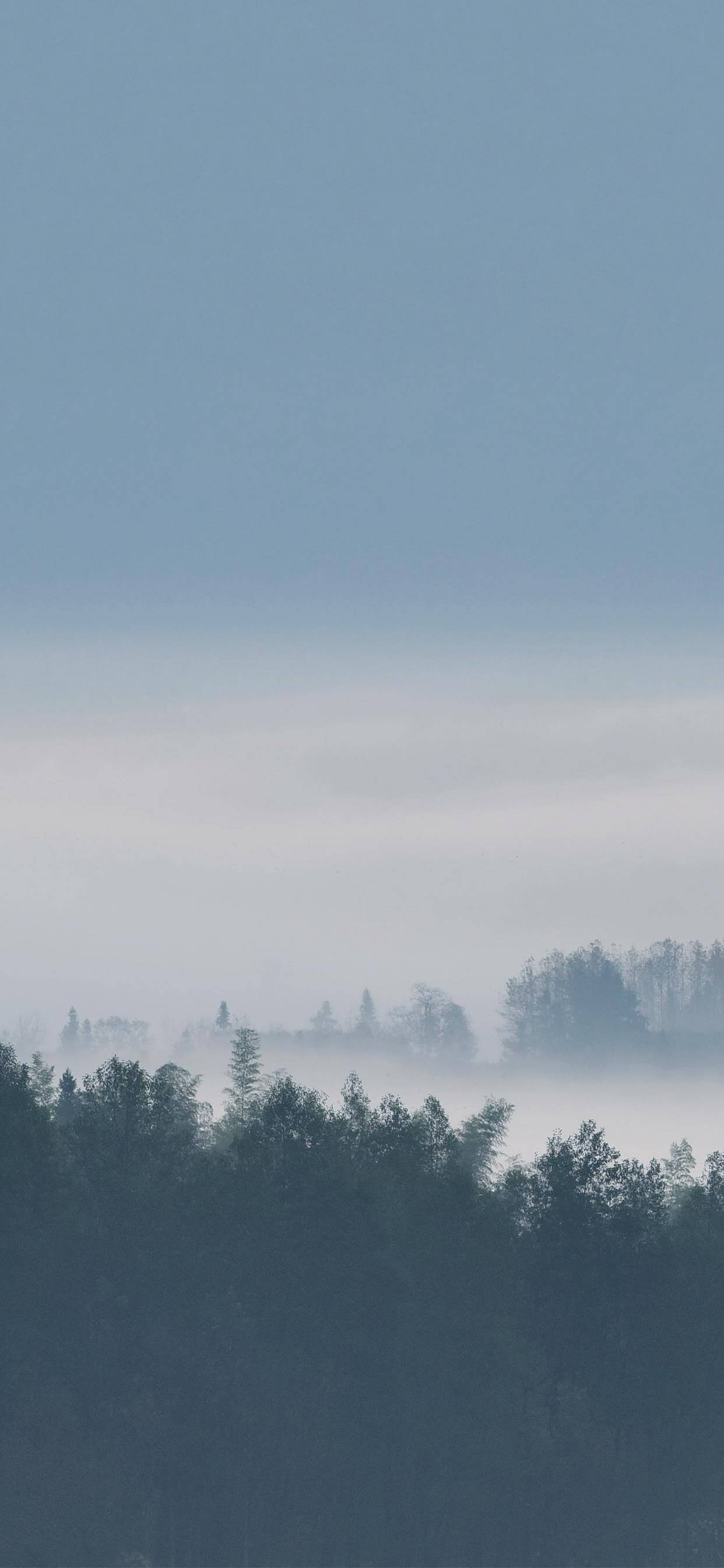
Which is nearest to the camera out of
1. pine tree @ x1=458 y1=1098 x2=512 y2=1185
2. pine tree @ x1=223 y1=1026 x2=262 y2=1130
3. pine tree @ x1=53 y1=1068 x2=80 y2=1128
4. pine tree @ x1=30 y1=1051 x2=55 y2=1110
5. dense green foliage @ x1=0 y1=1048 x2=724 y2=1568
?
dense green foliage @ x1=0 y1=1048 x2=724 y2=1568

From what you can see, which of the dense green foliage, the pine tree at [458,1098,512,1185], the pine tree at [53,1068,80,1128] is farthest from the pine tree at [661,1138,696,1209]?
the pine tree at [53,1068,80,1128]

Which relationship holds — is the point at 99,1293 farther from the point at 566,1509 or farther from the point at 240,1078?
the point at 240,1078

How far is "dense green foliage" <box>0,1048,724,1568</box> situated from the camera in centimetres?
7375

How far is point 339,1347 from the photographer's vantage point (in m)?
77.9

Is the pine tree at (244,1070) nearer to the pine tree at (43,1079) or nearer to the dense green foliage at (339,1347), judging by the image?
the pine tree at (43,1079)

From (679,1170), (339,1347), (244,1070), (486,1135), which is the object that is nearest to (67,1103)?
(244,1070)

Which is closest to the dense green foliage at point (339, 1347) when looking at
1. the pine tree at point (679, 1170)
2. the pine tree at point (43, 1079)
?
the pine tree at point (679, 1170)

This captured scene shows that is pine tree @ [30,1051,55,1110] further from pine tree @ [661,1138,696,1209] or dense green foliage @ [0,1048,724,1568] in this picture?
pine tree @ [661,1138,696,1209]

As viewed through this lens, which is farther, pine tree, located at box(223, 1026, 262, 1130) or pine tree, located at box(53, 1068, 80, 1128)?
pine tree, located at box(223, 1026, 262, 1130)

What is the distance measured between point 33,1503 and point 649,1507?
24966 mm

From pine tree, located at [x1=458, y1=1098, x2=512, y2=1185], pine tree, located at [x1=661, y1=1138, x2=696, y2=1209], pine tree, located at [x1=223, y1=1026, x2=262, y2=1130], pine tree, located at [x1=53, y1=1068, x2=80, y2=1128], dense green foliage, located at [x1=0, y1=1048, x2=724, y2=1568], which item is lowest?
dense green foliage, located at [x1=0, y1=1048, x2=724, y2=1568]

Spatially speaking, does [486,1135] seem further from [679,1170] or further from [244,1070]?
[244,1070]

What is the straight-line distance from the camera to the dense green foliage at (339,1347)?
73.8 metres

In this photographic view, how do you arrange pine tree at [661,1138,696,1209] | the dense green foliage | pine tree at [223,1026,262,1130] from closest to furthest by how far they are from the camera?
1. the dense green foliage
2. pine tree at [661,1138,696,1209]
3. pine tree at [223,1026,262,1130]
